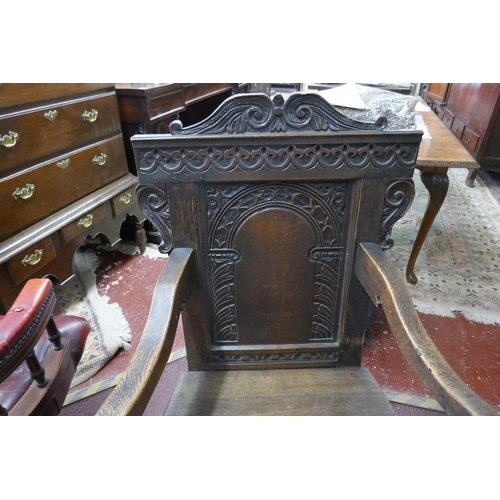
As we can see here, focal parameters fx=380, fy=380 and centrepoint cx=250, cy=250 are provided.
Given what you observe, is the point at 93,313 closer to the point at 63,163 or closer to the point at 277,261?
the point at 63,163

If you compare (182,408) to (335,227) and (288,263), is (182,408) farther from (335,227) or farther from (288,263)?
(335,227)

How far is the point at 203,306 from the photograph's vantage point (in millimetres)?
910

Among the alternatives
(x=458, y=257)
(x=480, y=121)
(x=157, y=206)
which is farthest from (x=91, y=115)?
(x=480, y=121)

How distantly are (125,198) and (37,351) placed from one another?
1.19 metres

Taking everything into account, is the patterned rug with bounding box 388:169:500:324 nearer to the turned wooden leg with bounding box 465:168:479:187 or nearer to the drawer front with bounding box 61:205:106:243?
the turned wooden leg with bounding box 465:168:479:187

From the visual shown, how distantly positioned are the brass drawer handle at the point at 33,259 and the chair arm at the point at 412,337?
1340 millimetres

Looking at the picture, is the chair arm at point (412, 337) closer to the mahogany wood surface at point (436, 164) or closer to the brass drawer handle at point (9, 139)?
the mahogany wood surface at point (436, 164)

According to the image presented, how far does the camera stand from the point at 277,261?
875mm

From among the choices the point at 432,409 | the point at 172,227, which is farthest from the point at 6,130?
the point at 432,409

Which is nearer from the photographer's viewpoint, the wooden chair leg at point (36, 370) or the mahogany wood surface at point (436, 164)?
the wooden chair leg at point (36, 370)

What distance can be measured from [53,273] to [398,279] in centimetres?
157

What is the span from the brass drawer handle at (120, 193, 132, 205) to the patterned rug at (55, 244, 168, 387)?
0.39 m

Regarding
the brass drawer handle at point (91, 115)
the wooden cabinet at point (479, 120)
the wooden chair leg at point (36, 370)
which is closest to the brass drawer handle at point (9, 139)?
the brass drawer handle at point (91, 115)

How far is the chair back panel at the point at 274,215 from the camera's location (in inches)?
28.1
